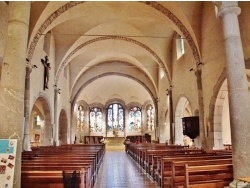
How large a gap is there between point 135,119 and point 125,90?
3826 millimetres

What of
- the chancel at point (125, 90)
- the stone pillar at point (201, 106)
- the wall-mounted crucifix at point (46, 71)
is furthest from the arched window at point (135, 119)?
the stone pillar at point (201, 106)

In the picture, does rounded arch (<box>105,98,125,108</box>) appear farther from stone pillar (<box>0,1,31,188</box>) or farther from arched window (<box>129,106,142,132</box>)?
stone pillar (<box>0,1,31,188</box>)

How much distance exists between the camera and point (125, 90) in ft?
95.8

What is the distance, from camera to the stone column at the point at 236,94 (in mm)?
5496

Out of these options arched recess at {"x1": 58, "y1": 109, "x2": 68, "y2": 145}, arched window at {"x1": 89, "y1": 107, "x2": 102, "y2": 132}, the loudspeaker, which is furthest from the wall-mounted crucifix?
arched window at {"x1": 89, "y1": 107, "x2": 102, "y2": 132}

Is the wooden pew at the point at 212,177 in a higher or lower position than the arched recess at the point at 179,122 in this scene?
lower

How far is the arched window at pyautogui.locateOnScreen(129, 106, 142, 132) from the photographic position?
1175 inches

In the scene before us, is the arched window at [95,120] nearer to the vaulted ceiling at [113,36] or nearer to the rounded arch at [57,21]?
the vaulted ceiling at [113,36]

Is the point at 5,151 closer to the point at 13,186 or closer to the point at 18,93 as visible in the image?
the point at 13,186

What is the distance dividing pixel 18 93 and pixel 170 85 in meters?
13.4

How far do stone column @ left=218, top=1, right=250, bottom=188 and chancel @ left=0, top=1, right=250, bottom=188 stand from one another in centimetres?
2

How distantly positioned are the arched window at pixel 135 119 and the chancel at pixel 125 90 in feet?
0.40

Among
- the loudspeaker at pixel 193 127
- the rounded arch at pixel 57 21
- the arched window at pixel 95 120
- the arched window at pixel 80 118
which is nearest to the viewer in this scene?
the rounded arch at pixel 57 21

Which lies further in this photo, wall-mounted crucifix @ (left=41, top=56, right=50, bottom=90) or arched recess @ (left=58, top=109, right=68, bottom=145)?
arched recess @ (left=58, top=109, right=68, bottom=145)
